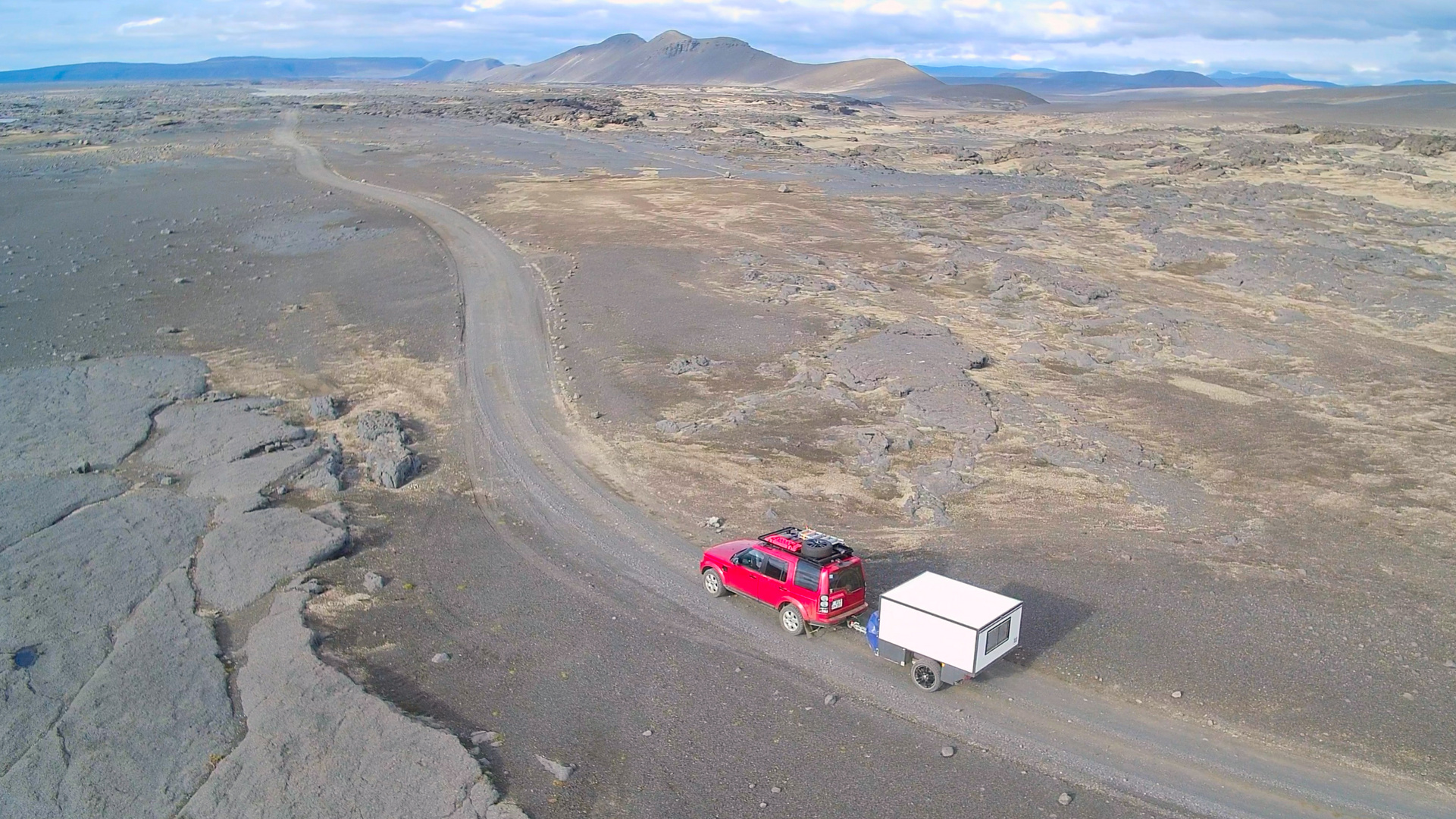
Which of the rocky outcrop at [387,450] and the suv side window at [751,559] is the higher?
the suv side window at [751,559]

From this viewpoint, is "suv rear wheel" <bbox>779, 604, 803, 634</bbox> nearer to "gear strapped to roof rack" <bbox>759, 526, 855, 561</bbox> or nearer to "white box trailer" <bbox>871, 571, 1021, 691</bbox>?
"gear strapped to roof rack" <bbox>759, 526, 855, 561</bbox>

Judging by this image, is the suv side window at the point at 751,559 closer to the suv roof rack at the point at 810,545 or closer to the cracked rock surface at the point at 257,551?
the suv roof rack at the point at 810,545

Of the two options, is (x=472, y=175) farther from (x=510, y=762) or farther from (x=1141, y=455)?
(x=510, y=762)

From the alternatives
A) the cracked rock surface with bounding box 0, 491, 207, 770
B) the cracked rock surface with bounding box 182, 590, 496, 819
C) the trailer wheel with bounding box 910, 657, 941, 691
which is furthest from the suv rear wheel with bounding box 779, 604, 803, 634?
the cracked rock surface with bounding box 0, 491, 207, 770

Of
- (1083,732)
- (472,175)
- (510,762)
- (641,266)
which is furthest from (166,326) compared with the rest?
(472,175)

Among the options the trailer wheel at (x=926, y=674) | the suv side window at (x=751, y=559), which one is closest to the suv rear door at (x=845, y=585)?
the suv side window at (x=751, y=559)

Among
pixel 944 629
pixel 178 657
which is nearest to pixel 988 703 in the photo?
pixel 944 629
